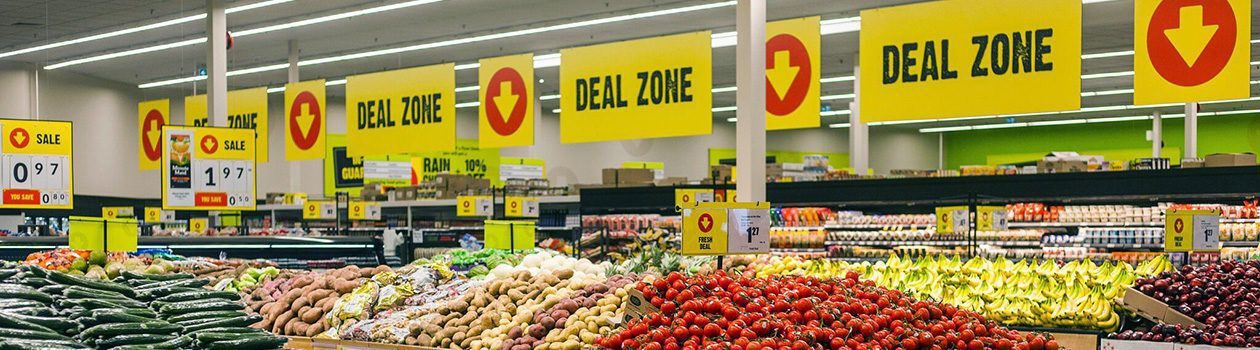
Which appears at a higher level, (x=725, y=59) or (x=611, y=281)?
(x=725, y=59)

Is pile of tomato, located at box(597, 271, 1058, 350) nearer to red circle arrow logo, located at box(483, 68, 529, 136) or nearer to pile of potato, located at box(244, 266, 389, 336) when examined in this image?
pile of potato, located at box(244, 266, 389, 336)

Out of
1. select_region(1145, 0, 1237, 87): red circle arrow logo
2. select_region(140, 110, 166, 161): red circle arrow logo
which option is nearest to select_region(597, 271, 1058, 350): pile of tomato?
select_region(1145, 0, 1237, 87): red circle arrow logo

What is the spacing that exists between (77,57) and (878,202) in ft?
44.4

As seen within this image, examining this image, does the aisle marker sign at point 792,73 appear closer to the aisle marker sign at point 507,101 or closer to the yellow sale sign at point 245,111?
the aisle marker sign at point 507,101

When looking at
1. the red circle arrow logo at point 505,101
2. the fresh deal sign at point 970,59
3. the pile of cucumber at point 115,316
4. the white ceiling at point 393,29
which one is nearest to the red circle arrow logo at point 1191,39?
the fresh deal sign at point 970,59

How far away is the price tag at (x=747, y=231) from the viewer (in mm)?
6484

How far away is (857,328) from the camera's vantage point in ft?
13.0

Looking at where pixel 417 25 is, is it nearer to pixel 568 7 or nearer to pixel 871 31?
pixel 568 7

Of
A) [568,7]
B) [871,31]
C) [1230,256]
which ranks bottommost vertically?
[1230,256]

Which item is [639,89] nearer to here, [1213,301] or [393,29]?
[1213,301]

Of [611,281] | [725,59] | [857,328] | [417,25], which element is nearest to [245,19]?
[417,25]

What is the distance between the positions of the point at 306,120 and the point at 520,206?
288 centimetres

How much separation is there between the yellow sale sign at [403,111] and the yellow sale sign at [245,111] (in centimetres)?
165

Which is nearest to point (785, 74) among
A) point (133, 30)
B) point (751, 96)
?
point (751, 96)
